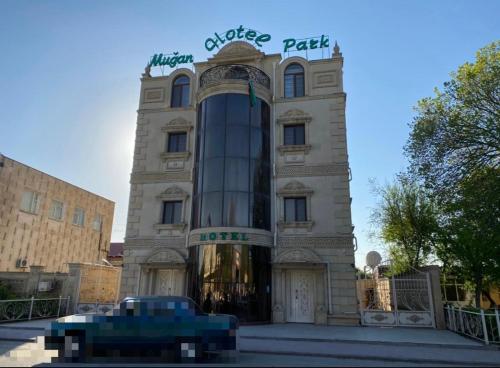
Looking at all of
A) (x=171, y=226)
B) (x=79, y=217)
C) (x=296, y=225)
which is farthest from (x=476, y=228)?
(x=79, y=217)

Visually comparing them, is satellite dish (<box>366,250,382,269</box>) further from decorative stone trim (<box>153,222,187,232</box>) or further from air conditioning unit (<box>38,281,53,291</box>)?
air conditioning unit (<box>38,281,53,291</box>)

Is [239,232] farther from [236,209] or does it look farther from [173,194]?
[173,194]

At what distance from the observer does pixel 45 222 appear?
2223 cm

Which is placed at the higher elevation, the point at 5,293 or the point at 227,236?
the point at 227,236

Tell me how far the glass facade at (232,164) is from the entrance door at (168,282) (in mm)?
2599

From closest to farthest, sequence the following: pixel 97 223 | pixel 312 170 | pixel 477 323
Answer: pixel 477 323 < pixel 312 170 < pixel 97 223

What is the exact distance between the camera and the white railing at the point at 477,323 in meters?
10.0

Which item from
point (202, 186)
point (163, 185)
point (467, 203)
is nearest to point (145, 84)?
point (163, 185)

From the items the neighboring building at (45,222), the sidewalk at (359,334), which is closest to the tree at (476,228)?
the sidewalk at (359,334)

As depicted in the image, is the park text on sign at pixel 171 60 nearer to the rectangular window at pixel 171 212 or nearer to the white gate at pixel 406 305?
the rectangular window at pixel 171 212

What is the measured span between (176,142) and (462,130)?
13.6 meters

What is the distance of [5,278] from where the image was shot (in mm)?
16484

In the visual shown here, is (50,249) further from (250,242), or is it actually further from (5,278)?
(250,242)

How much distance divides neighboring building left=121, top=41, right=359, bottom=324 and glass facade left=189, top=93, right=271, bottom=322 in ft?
0.16
